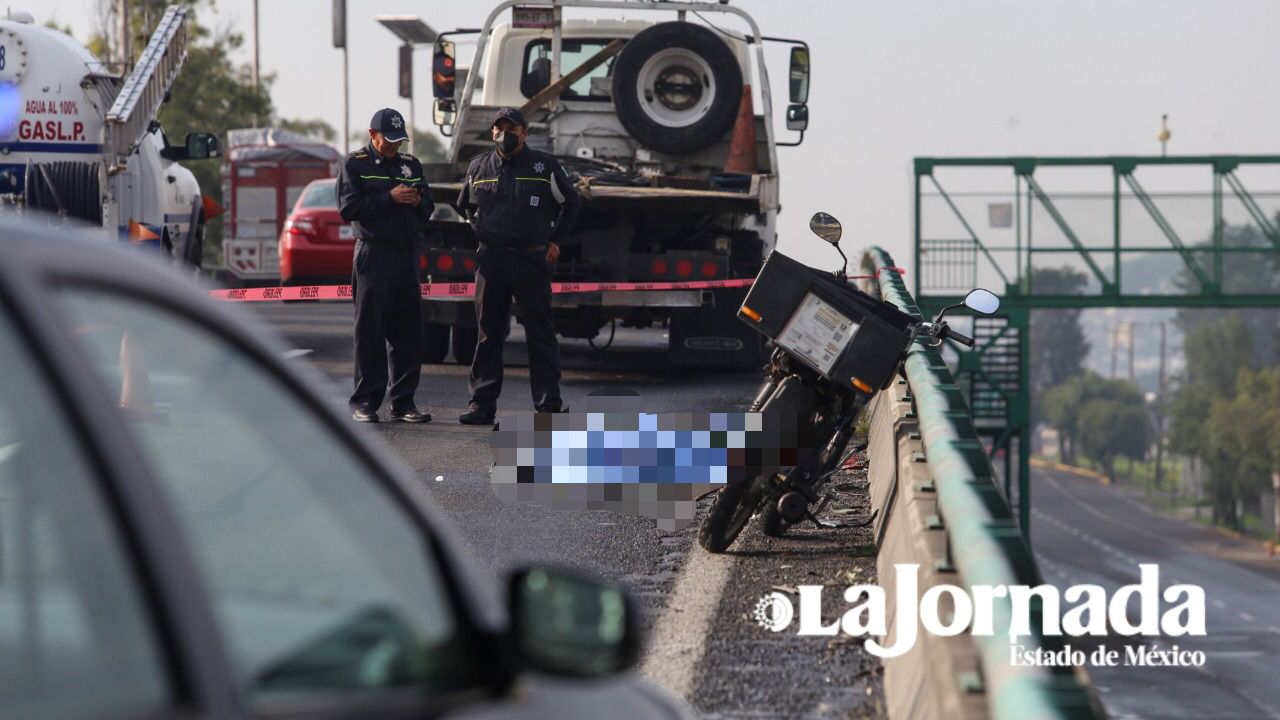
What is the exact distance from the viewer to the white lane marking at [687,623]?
630 cm

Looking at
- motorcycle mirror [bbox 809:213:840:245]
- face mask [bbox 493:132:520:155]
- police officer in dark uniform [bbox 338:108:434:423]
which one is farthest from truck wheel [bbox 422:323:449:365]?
motorcycle mirror [bbox 809:213:840:245]

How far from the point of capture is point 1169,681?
62.1 metres

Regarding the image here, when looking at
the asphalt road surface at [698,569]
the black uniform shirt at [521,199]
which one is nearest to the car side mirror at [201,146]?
the asphalt road surface at [698,569]

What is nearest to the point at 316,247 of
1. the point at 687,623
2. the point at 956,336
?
the point at 956,336

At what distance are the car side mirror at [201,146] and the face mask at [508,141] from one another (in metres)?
5.69

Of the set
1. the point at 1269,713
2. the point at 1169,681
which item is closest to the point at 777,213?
the point at 1269,713

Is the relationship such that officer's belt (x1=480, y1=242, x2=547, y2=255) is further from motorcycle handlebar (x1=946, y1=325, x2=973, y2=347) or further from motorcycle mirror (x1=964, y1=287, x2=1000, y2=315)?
motorcycle mirror (x1=964, y1=287, x2=1000, y2=315)

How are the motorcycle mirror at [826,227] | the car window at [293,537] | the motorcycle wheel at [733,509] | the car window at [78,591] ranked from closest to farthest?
the car window at [78,591] → the car window at [293,537] → the motorcycle wheel at [733,509] → the motorcycle mirror at [826,227]

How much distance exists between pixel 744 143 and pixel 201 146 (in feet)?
14.5

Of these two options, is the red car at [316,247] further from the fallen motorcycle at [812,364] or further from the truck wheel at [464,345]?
the fallen motorcycle at [812,364]

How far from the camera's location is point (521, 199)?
473 inches

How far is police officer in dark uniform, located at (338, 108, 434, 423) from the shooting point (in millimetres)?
11797

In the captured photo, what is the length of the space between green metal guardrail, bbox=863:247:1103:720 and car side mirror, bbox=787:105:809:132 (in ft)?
29.1

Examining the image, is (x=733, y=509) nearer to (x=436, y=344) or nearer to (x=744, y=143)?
(x=744, y=143)
